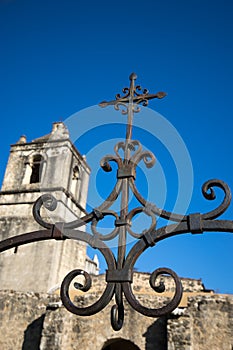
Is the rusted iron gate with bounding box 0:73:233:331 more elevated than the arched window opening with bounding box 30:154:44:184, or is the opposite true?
the arched window opening with bounding box 30:154:44:184

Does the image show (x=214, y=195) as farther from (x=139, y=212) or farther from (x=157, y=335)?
(x=157, y=335)

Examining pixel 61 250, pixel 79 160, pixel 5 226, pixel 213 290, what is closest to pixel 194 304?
pixel 213 290

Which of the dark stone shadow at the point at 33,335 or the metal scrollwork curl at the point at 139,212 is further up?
the dark stone shadow at the point at 33,335

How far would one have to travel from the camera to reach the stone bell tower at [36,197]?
15289 mm

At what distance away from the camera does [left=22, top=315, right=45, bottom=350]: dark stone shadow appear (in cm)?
1112

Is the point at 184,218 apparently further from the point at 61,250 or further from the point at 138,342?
the point at 61,250

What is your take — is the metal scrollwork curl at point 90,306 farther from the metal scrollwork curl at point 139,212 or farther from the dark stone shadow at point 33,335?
the dark stone shadow at point 33,335

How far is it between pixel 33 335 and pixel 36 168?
9.92 m

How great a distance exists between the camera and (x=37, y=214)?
7.70 feet

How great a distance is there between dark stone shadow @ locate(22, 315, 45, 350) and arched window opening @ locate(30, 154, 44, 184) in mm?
8893

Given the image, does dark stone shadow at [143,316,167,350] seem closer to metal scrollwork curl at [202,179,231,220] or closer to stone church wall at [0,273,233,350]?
stone church wall at [0,273,233,350]

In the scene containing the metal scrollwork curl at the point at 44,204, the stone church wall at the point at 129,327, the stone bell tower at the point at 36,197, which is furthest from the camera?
the stone bell tower at the point at 36,197

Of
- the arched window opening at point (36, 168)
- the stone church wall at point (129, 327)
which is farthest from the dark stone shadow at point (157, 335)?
the arched window opening at point (36, 168)

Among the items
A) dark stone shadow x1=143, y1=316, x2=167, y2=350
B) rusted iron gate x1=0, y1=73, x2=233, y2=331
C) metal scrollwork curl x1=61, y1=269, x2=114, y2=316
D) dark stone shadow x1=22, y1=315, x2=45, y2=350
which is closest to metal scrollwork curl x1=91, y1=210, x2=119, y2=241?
rusted iron gate x1=0, y1=73, x2=233, y2=331
